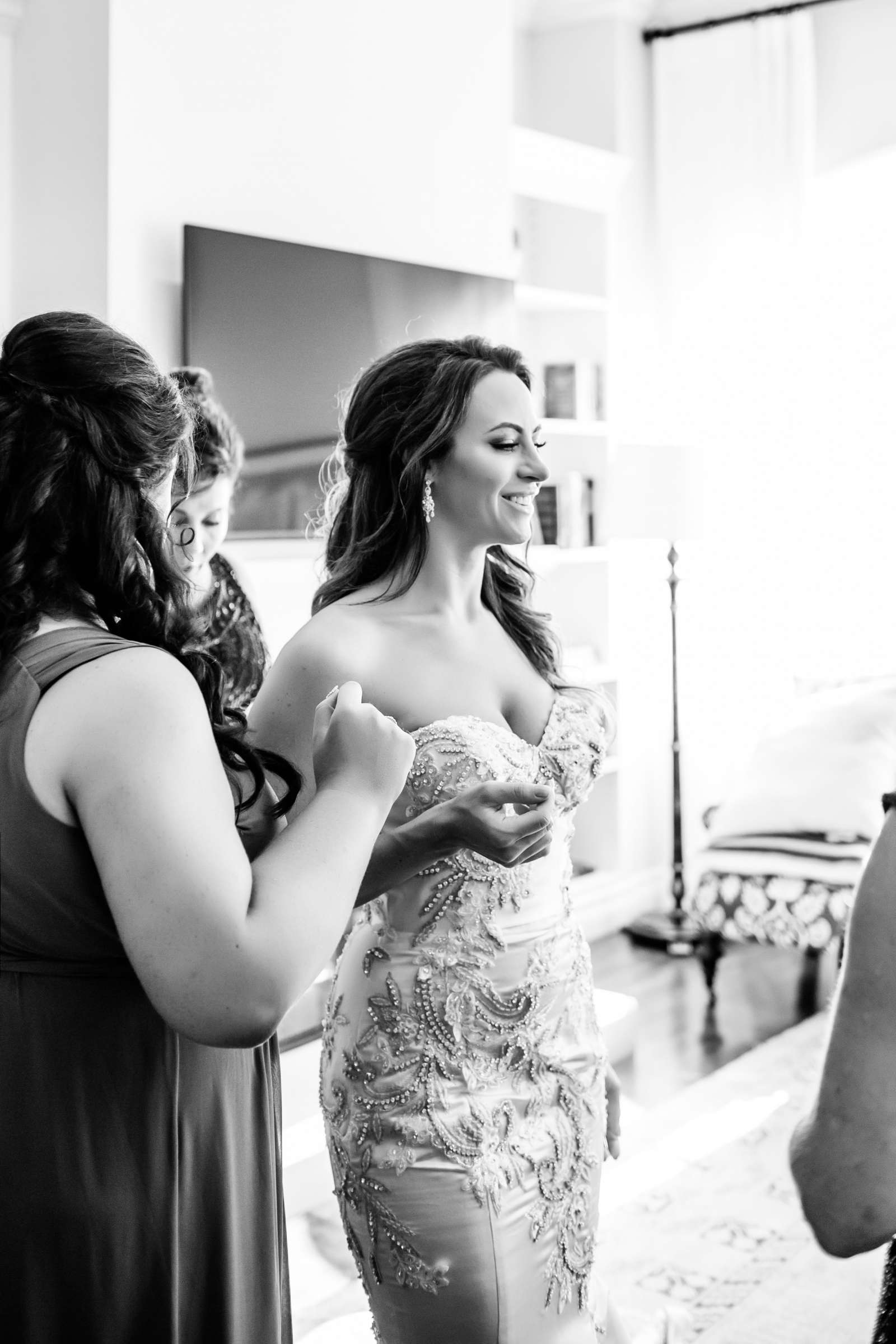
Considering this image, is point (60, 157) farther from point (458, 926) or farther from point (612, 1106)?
point (612, 1106)

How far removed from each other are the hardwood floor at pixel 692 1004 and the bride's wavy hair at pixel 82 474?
3.21 m

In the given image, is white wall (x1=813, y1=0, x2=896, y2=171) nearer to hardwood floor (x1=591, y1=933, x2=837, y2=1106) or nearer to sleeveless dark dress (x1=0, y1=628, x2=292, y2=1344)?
hardwood floor (x1=591, y1=933, x2=837, y2=1106)

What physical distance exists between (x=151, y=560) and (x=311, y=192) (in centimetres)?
314

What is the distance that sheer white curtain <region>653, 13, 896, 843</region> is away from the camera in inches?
217

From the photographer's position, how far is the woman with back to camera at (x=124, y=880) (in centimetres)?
95

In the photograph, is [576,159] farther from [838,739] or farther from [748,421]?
[838,739]

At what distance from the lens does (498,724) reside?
2057 mm

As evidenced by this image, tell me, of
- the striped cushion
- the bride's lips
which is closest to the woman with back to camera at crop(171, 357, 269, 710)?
the bride's lips

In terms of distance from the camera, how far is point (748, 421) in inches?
225

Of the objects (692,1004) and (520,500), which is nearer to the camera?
(520,500)

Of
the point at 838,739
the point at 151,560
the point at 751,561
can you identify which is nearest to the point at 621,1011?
the point at 838,739

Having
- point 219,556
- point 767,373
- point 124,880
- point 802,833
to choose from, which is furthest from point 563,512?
point 124,880

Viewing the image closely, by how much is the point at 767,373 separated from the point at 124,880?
5153 millimetres

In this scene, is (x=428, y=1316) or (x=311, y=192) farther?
(x=311, y=192)
